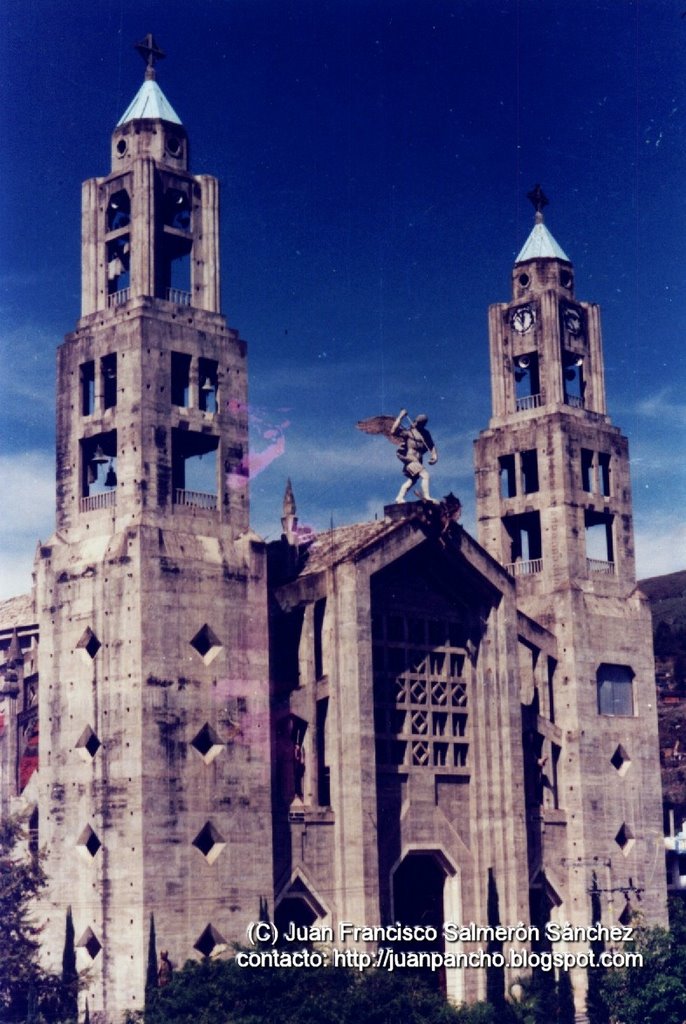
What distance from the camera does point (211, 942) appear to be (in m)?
60.2

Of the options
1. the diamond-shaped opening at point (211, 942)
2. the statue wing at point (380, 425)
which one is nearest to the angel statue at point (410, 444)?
the statue wing at point (380, 425)

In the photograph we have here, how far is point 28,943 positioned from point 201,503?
1651 cm

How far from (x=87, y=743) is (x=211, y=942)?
8.04m

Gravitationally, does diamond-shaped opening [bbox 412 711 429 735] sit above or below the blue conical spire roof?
below

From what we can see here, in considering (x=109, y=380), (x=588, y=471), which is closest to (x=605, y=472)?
(x=588, y=471)

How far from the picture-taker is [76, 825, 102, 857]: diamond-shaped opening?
6084 centimetres

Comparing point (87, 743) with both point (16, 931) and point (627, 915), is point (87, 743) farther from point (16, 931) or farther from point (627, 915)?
A: point (627, 915)

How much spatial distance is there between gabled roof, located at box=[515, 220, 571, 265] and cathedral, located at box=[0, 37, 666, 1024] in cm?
428

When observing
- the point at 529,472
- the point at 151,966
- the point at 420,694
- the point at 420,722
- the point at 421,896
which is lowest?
the point at 151,966

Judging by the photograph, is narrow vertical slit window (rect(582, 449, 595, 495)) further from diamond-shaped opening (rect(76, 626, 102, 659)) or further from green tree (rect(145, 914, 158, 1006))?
green tree (rect(145, 914, 158, 1006))

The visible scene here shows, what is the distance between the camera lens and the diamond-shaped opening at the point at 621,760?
3103 inches

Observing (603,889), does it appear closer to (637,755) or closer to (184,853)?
(637,755)

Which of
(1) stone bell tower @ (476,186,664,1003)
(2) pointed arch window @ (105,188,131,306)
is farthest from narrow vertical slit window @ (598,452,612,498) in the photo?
(2) pointed arch window @ (105,188,131,306)

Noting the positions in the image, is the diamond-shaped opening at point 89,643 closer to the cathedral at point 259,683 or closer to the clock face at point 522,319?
the cathedral at point 259,683
